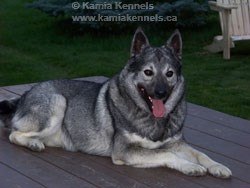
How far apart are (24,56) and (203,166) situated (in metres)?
5.50

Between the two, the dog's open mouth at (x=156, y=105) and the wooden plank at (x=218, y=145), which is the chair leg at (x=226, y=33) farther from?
the dog's open mouth at (x=156, y=105)

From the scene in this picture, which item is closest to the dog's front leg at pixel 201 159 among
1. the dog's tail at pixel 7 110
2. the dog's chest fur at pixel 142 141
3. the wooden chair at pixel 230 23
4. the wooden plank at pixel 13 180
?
the dog's chest fur at pixel 142 141

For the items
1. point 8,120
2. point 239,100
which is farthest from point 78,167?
point 239,100

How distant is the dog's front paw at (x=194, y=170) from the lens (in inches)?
145

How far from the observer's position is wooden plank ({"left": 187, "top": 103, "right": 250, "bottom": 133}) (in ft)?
15.6

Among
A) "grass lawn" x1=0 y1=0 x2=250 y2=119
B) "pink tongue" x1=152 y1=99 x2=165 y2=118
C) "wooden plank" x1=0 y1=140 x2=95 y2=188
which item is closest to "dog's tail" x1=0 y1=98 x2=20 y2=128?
"wooden plank" x1=0 y1=140 x2=95 y2=188

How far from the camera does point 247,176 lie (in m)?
3.70

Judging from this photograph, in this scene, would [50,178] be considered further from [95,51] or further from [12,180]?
[95,51]

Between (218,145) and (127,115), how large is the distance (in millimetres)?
771

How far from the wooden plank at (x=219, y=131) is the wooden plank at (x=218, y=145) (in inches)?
2.4

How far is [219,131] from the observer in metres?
4.64

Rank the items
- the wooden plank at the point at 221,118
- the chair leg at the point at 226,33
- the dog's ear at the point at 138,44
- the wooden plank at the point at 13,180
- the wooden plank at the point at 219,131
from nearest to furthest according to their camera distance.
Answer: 1. the wooden plank at the point at 13,180
2. the dog's ear at the point at 138,44
3. the wooden plank at the point at 219,131
4. the wooden plank at the point at 221,118
5. the chair leg at the point at 226,33

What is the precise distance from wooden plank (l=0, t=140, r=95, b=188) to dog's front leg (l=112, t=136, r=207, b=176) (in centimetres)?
40

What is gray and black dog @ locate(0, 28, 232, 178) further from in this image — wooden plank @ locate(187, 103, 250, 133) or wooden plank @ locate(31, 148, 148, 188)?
wooden plank @ locate(187, 103, 250, 133)
